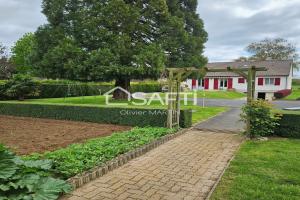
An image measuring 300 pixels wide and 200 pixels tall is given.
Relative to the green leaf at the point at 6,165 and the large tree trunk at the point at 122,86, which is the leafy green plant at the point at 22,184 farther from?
the large tree trunk at the point at 122,86

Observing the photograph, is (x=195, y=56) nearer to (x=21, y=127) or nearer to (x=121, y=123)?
(x=121, y=123)

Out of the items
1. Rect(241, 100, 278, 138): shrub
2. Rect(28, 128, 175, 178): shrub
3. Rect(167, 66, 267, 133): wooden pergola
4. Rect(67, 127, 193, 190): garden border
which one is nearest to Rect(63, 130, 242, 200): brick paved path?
Answer: Rect(67, 127, 193, 190): garden border

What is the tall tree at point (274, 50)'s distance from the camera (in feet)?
173

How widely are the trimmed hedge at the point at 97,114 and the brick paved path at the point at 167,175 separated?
108 inches

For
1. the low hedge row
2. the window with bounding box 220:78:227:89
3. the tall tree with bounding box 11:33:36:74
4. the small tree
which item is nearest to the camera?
the small tree

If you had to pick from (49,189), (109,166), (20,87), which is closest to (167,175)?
(109,166)

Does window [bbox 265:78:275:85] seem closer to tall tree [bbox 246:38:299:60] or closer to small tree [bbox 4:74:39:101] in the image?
tall tree [bbox 246:38:299:60]

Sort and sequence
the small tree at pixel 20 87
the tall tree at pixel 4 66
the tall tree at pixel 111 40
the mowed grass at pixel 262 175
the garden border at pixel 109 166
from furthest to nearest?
1. the tall tree at pixel 4 66
2. the small tree at pixel 20 87
3. the tall tree at pixel 111 40
4. the garden border at pixel 109 166
5. the mowed grass at pixel 262 175

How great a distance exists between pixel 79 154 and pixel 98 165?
2.17 ft

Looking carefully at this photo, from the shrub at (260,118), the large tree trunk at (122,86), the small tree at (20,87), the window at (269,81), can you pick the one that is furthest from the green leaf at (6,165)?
the window at (269,81)

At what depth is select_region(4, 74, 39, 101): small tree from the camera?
1850cm

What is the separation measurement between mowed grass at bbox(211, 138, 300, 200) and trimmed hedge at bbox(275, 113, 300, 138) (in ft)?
5.65

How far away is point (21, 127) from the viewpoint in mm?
10578

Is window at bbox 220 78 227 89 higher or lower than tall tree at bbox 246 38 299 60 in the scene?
lower
